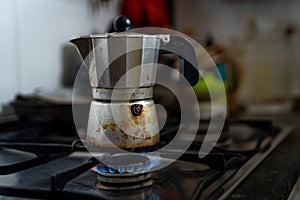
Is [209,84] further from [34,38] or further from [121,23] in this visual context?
[121,23]

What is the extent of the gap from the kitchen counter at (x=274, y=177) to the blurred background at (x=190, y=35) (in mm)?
444

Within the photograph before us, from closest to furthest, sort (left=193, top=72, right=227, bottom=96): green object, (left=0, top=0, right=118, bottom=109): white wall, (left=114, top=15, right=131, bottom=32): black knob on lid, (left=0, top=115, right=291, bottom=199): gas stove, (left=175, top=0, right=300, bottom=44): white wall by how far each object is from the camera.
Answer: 1. (left=0, top=115, right=291, bottom=199): gas stove
2. (left=114, top=15, right=131, bottom=32): black knob on lid
3. (left=0, top=0, right=118, bottom=109): white wall
4. (left=193, top=72, right=227, bottom=96): green object
5. (left=175, top=0, right=300, bottom=44): white wall

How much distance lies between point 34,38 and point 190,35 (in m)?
0.53

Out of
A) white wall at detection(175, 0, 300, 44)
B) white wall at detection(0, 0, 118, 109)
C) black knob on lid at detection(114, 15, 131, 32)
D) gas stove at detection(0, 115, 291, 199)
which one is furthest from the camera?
white wall at detection(175, 0, 300, 44)

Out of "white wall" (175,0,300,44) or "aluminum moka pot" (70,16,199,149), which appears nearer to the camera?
"aluminum moka pot" (70,16,199,149)

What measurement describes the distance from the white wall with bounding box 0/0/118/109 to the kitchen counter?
23.1 inches

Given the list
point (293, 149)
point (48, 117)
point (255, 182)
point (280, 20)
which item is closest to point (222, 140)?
point (293, 149)

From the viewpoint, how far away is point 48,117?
2.62ft

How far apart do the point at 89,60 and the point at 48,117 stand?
322 mm

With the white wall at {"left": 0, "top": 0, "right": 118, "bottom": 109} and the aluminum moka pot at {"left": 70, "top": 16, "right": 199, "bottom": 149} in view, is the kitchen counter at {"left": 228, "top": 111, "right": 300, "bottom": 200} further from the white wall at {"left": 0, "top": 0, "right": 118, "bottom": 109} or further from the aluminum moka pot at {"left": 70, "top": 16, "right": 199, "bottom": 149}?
the white wall at {"left": 0, "top": 0, "right": 118, "bottom": 109}

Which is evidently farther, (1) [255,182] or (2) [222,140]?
(2) [222,140]

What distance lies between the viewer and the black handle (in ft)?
1.68

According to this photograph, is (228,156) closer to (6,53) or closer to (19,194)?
(19,194)

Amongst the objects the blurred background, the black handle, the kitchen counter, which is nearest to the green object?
the blurred background
